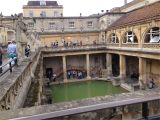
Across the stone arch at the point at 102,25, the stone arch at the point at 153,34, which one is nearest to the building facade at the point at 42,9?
the stone arch at the point at 102,25

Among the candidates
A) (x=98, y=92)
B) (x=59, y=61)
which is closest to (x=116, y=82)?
(x=98, y=92)

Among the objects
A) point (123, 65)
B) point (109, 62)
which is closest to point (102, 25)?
point (109, 62)

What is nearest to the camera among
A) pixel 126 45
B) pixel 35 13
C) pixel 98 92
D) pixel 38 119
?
pixel 38 119

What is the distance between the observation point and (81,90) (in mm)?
25031

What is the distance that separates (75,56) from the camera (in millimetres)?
34375

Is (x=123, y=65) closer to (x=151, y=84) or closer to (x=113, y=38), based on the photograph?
(x=113, y=38)

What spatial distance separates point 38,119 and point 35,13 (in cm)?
5426

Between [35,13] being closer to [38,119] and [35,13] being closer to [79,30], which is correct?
[79,30]

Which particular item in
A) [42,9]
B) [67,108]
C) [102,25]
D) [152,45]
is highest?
[42,9]

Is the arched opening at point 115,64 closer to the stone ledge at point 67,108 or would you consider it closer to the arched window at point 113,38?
the arched window at point 113,38

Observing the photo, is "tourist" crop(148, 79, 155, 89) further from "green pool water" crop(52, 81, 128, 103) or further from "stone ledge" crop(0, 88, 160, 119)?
"stone ledge" crop(0, 88, 160, 119)

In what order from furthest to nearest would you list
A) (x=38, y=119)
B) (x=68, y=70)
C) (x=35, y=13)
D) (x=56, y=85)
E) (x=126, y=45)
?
(x=35, y=13) < (x=68, y=70) < (x=56, y=85) < (x=126, y=45) < (x=38, y=119)

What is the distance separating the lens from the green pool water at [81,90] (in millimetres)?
22062

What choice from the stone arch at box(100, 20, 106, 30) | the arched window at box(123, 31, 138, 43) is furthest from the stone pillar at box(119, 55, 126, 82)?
the stone arch at box(100, 20, 106, 30)
